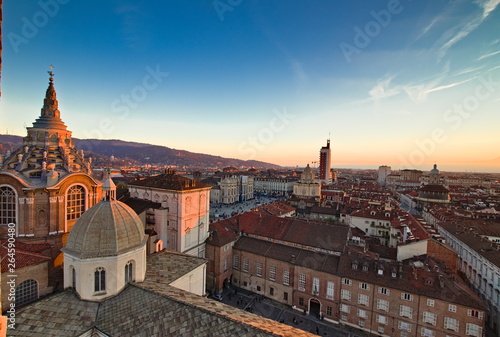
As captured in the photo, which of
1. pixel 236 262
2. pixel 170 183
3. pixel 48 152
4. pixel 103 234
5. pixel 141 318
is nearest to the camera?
pixel 141 318

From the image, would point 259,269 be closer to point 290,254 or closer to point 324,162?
point 290,254

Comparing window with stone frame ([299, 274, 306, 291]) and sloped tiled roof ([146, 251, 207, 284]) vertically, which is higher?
sloped tiled roof ([146, 251, 207, 284])

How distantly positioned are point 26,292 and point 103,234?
31.5 ft

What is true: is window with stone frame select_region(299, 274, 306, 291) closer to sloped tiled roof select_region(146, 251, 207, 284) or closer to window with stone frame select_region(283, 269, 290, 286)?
window with stone frame select_region(283, 269, 290, 286)

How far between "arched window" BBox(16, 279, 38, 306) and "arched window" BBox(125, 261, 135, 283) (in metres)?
8.69

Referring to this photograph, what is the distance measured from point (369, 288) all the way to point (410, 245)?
36.5 ft

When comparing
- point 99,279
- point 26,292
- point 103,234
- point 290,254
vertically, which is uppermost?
point 103,234

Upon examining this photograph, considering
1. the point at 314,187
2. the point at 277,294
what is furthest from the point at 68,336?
the point at 314,187

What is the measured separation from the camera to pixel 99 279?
54.8 ft

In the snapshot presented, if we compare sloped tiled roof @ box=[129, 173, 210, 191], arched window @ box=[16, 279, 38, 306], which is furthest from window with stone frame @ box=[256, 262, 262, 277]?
arched window @ box=[16, 279, 38, 306]

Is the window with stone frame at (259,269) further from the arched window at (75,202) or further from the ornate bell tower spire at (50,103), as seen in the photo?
the ornate bell tower spire at (50,103)

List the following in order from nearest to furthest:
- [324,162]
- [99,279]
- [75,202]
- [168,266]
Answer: [99,279], [168,266], [75,202], [324,162]

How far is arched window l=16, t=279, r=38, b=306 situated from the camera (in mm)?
19130

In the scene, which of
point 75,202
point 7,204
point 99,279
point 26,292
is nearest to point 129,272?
point 99,279
